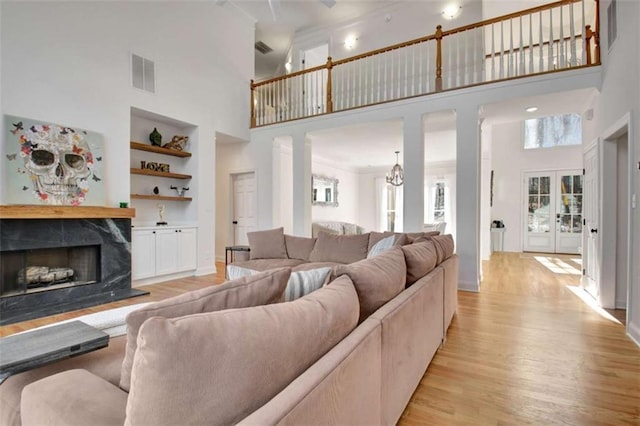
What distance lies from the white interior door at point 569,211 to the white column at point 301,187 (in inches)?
269

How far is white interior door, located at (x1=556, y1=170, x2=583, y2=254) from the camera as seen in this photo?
8117 millimetres

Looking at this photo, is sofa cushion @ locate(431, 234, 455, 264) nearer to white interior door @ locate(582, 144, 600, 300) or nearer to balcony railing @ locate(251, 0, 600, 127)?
white interior door @ locate(582, 144, 600, 300)

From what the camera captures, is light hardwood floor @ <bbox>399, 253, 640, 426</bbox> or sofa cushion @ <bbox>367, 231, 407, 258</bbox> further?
sofa cushion @ <bbox>367, 231, 407, 258</bbox>

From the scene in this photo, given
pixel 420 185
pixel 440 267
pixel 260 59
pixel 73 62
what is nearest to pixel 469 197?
pixel 420 185

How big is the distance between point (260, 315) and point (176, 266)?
504 centimetres

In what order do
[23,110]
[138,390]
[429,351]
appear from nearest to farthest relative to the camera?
1. [138,390]
2. [429,351]
3. [23,110]

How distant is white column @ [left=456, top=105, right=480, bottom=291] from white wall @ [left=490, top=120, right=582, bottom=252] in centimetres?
493

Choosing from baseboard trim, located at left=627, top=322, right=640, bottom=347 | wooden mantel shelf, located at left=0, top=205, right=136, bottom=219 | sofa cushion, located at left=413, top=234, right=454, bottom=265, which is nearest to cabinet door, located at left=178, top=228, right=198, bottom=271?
wooden mantel shelf, located at left=0, top=205, right=136, bottom=219

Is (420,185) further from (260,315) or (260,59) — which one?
(260,59)

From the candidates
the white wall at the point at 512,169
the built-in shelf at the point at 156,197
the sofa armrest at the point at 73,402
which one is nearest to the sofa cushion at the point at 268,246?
the built-in shelf at the point at 156,197

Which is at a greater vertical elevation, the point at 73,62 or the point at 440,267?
the point at 73,62

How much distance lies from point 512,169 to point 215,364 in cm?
988

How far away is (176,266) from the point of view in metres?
5.30

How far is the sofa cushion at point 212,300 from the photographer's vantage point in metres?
0.84
